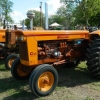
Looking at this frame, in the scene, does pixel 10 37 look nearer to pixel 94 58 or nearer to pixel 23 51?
pixel 23 51

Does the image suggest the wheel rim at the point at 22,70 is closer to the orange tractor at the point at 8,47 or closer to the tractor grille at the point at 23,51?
the tractor grille at the point at 23,51

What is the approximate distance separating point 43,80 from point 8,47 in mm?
3685

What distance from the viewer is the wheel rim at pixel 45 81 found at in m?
4.83

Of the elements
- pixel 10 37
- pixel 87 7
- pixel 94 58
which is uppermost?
pixel 87 7

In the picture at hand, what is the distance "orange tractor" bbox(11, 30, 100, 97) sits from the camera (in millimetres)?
4830

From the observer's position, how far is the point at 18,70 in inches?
229

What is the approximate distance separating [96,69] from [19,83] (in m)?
2.04

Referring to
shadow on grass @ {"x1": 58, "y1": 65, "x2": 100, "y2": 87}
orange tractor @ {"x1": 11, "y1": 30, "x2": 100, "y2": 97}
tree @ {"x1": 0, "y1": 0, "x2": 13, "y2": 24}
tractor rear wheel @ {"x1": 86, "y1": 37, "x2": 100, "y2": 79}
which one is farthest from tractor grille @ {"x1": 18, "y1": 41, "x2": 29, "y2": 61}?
tree @ {"x1": 0, "y1": 0, "x2": 13, "y2": 24}

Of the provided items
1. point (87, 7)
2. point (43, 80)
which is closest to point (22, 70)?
point (43, 80)

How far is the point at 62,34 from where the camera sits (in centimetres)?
566

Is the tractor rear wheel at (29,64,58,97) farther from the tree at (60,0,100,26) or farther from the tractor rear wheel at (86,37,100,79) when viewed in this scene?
the tree at (60,0,100,26)

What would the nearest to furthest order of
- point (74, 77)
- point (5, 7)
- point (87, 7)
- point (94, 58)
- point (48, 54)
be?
1. point (48, 54)
2. point (94, 58)
3. point (74, 77)
4. point (87, 7)
5. point (5, 7)

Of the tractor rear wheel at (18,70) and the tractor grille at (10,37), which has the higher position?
the tractor grille at (10,37)

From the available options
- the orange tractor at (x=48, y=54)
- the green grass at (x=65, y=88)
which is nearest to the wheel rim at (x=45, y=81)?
the orange tractor at (x=48, y=54)
